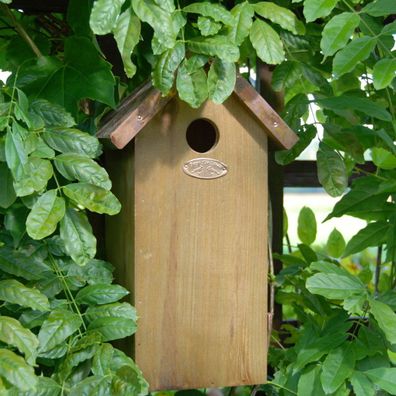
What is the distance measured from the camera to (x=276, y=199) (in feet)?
6.89

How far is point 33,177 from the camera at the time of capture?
4.42 ft

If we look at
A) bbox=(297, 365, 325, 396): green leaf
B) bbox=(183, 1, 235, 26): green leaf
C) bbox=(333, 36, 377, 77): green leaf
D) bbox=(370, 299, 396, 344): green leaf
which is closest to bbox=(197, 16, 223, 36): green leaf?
bbox=(183, 1, 235, 26): green leaf

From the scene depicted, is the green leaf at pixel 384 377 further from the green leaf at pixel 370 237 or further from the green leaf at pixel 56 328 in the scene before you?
the green leaf at pixel 56 328

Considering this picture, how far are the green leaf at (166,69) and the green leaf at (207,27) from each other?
60 mm

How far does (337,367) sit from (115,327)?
0.44 m

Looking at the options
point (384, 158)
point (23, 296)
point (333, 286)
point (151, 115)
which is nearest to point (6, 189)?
point (23, 296)

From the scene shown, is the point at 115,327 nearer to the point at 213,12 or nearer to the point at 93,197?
the point at 93,197

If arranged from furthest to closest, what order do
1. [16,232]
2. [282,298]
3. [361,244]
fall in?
[282,298], [361,244], [16,232]

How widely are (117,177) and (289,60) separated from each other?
0.44 metres

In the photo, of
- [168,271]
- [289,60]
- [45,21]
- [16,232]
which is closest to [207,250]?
[168,271]

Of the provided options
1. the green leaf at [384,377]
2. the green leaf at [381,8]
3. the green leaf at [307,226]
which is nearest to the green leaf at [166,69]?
the green leaf at [381,8]

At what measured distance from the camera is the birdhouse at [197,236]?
149 cm

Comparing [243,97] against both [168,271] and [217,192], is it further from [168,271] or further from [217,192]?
[168,271]

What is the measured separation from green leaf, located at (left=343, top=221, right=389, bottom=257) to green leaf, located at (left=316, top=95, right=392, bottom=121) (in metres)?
0.31
